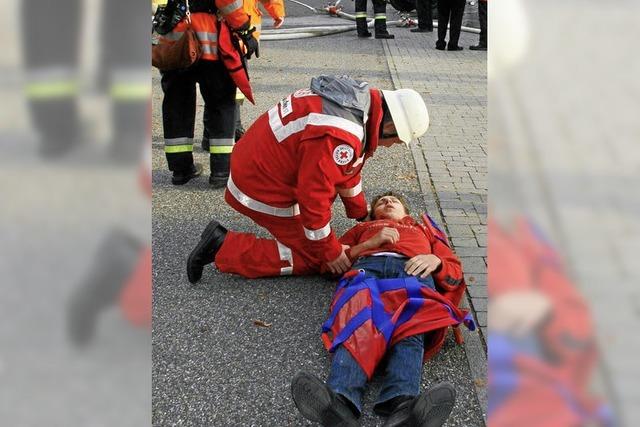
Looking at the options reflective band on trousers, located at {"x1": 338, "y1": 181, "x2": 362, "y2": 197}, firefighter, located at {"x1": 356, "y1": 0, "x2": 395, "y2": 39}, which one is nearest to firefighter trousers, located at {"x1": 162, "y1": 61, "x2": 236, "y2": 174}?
reflective band on trousers, located at {"x1": 338, "y1": 181, "x2": 362, "y2": 197}

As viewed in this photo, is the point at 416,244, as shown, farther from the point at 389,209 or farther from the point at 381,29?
the point at 381,29

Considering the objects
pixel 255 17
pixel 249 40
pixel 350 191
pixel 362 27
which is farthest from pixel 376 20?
pixel 350 191

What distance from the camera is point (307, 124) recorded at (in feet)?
10.1

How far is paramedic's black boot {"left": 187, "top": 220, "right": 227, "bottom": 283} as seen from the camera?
340cm

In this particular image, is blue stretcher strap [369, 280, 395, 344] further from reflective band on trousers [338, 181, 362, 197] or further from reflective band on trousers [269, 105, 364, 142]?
reflective band on trousers [338, 181, 362, 197]

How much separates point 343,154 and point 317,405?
1188mm

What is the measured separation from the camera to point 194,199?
467cm

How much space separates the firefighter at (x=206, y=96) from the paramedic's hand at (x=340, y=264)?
1890mm
